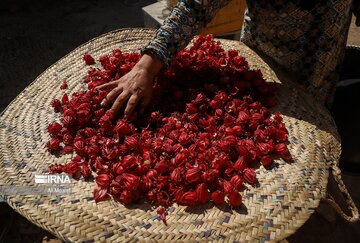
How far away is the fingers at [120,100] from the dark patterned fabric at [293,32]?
0.32m

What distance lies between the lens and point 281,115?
8.06 ft

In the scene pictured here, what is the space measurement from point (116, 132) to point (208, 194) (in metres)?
0.74

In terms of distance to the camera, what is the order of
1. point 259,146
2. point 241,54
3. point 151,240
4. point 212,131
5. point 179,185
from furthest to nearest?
point 241,54 → point 212,131 → point 259,146 → point 179,185 → point 151,240

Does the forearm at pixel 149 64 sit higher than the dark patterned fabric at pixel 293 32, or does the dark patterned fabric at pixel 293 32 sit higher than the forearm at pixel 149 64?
the dark patterned fabric at pixel 293 32

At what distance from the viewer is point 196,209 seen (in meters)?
1.90

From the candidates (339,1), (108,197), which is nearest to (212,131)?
(108,197)

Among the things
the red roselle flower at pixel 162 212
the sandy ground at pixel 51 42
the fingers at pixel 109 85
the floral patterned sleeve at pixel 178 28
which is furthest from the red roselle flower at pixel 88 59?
the red roselle flower at pixel 162 212

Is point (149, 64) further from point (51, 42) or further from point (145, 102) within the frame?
point (51, 42)

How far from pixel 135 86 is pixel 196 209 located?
89cm

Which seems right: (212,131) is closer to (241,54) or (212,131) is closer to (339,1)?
(241,54)

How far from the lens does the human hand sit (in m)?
2.27

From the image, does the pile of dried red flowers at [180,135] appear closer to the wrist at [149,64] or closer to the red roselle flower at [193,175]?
the red roselle flower at [193,175]

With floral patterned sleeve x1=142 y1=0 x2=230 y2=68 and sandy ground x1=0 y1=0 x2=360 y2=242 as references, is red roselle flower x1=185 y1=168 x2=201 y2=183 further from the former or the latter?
sandy ground x1=0 y1=0 x2=360 y2=242

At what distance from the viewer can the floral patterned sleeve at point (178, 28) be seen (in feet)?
7.52
